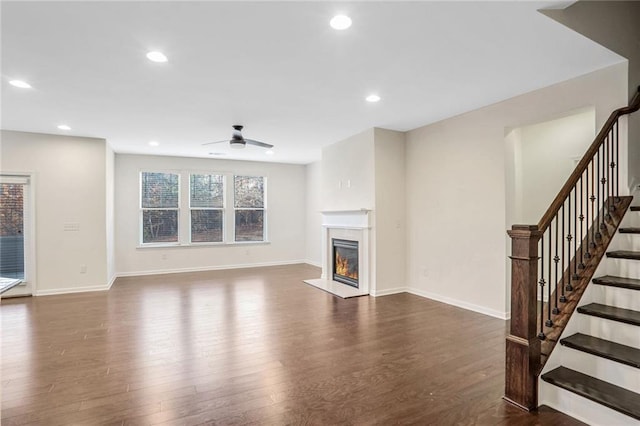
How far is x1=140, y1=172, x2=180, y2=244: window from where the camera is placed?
25.0 feet

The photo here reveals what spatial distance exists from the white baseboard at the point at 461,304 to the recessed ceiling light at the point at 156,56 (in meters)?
4.62

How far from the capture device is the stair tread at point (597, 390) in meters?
1.95

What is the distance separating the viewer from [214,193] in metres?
8.26

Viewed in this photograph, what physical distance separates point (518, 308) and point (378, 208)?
321 cm

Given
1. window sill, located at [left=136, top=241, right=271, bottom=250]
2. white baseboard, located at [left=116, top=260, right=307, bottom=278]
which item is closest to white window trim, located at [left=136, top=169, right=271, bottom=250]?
window sill, located at [left=136, top=241, right=271, bottom=250]

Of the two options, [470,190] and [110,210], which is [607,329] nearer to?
[470,190]

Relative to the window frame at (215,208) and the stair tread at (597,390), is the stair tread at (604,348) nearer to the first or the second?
the stair tread at (597,390)

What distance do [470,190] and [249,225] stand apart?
222 inches

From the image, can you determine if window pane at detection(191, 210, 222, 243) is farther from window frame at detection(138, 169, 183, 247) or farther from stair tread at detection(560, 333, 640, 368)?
stair tread at detection(560, 333, 640, 368)

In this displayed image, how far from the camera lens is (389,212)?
554cm

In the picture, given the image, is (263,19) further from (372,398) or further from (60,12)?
(372,398)

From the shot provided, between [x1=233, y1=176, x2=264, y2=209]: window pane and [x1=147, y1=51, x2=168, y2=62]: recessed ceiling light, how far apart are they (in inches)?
220

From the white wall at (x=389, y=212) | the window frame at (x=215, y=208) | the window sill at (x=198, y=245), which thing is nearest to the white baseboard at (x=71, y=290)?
the window sill at (x=198, y=245)

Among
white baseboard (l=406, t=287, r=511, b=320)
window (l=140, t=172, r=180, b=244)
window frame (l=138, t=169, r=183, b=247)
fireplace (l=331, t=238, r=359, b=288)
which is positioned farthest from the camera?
window (l=140, t=172, r=180, b=244)
